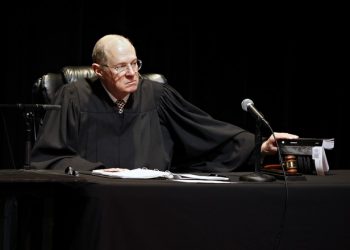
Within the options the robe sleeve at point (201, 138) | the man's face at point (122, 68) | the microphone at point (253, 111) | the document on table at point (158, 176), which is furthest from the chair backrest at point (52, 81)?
the microphone at point (253, 111)

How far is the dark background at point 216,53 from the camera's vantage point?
4.70 meters

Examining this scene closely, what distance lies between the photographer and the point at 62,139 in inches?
133

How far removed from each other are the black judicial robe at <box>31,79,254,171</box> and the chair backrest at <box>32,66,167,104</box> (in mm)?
103

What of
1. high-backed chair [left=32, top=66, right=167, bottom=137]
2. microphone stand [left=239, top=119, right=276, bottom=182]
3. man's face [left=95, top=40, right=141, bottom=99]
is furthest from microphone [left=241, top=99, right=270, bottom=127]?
high-backed chair [left=32, top=66, right=167, bottom=137]

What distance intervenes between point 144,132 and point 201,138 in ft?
1.08

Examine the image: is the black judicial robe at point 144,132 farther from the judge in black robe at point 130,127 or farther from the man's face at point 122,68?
the man's face at point 122,68

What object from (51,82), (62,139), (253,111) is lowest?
(62,139)

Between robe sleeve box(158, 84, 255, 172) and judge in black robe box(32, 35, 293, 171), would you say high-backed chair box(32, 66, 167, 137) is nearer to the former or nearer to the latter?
judge in black robe box(32, 35, 293, 171)

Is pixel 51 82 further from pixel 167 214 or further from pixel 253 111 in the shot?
pixel 167 214

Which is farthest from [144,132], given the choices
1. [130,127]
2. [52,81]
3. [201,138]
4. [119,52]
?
[52,81]

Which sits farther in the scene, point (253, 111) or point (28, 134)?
point (28, 134)

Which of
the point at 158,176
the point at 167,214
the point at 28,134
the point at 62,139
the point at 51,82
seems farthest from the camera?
the point at 51,82

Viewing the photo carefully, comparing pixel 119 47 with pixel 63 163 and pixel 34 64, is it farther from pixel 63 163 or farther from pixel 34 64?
pixel 34 64

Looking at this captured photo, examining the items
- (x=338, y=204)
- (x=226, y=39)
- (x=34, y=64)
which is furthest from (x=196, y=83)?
(x=338, y=204)
